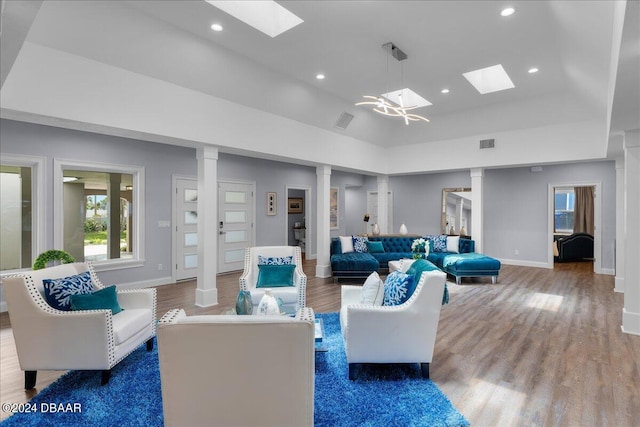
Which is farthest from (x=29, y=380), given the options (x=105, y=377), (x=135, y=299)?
(x=135, y=299)

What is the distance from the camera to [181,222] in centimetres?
636

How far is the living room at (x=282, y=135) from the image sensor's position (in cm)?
324

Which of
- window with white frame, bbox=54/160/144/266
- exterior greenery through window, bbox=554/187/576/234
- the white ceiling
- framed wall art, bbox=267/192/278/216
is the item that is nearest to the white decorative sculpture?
the white ceiling

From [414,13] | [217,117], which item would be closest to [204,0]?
[217,117]

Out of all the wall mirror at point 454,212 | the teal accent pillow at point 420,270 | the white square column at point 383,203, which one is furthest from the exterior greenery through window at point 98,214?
the wall mirror at point 454,212

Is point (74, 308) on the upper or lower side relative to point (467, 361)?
upper

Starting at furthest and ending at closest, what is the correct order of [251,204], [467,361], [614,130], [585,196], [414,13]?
[585,196] < [251,204] < [614,130] < [414,13] < [467,361]

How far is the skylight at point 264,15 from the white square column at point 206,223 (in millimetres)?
1844

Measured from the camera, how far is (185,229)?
6.43 meters

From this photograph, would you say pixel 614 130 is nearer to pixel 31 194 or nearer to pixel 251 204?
pixel 251 204

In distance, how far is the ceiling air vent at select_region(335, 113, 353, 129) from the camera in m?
6.52

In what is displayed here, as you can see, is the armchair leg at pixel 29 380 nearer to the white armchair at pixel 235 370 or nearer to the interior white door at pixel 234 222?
the white armchair at pixel 235 370

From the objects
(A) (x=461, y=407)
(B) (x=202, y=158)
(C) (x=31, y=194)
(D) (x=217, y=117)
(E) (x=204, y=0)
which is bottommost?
(A) (x=461, y=407)

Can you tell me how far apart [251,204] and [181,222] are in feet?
5.68
